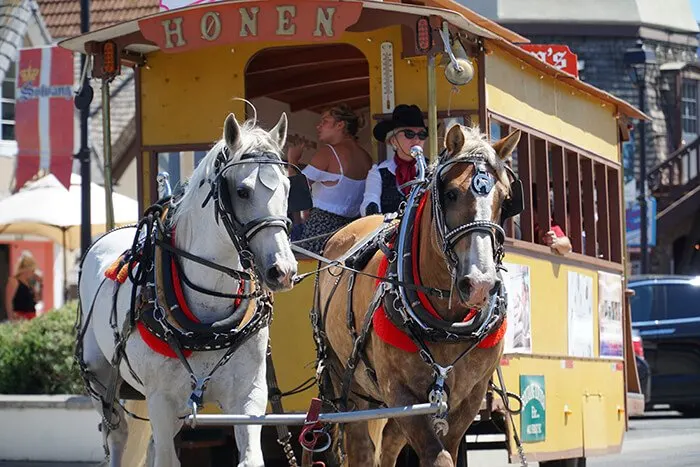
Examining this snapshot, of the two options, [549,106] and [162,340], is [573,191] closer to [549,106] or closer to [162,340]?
[549,106]

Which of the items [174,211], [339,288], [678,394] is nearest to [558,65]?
[339,288]

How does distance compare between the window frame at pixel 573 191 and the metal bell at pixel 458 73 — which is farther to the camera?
the window frame at pixel 573 191

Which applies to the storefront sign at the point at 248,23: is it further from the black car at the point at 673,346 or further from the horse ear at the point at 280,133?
the black car at the point at 673,346

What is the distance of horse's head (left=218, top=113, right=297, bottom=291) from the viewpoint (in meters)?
6.55

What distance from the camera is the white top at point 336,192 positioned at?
945 cm

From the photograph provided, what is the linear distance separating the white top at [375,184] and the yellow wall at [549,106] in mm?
738

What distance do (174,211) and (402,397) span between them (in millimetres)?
1555

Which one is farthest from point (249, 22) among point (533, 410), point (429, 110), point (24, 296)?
point (24, 296)

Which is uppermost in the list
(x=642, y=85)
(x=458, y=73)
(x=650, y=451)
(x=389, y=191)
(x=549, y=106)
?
(x=642, y=85)

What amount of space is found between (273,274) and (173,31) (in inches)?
108

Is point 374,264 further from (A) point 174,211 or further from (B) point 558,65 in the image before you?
(B) point 558,65

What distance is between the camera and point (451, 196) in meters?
6.88

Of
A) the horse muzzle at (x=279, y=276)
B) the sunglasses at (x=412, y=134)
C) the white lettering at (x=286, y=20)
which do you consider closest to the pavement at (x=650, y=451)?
the sunglasses at (x=412, y=134)

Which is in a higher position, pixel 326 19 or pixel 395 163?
pixel 326 19
